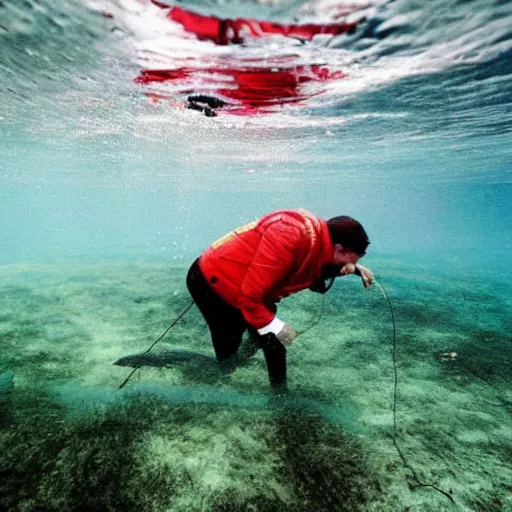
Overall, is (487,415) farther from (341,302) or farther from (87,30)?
(87,30)

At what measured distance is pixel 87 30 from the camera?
6.96 metres

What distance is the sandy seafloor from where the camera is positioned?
3242mm

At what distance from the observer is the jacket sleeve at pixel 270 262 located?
373cm

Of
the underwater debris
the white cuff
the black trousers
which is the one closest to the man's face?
the white cuff

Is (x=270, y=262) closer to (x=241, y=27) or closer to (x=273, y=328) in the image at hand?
(x=273, y=328)

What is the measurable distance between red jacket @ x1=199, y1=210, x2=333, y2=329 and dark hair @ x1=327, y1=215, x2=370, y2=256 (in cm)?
10

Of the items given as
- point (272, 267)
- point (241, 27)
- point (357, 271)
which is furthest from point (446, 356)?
point (241, 27)

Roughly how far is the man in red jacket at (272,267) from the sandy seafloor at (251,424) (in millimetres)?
1014

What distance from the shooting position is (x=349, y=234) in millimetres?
3988

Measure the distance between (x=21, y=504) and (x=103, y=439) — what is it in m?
0.99

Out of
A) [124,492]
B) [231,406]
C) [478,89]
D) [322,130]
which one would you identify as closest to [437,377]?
[231,406]

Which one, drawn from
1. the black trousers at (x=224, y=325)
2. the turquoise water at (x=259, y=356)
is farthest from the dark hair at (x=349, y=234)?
the turquoise water at (x=259, y=356)

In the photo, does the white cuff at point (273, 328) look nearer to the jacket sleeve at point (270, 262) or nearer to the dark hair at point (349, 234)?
the jacket sleeve at point (270, 262)

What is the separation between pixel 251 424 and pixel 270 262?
7.15ft
